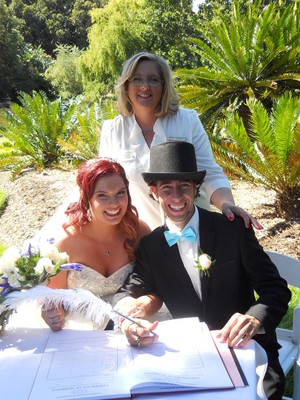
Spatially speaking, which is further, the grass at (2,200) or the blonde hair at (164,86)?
the grass at (2,200)

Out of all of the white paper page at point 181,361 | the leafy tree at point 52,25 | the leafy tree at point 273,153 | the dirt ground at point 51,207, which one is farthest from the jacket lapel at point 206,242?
the leafy tree at point 52,25

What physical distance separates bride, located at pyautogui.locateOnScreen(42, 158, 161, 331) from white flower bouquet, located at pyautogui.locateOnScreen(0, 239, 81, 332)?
0.64 m

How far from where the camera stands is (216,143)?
7.20 m

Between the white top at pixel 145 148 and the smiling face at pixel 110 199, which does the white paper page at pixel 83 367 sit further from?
the white top at pixel 145 148

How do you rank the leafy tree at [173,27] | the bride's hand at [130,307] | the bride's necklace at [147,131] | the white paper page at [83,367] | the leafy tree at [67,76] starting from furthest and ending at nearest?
the leafy tree at [67,76] → the leafy tree at [173,27] → the bride's necklace at [147,131] → the bride's hand at [130,307] → the white paper page at [83,367]

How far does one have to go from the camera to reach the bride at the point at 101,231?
8.97 ft

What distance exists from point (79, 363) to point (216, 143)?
19.0 feet

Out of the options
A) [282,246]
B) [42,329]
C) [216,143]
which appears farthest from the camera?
[216,143]

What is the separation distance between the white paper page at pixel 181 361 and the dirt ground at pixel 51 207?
13.2 feet

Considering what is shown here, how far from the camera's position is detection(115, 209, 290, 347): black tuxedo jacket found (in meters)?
2.41

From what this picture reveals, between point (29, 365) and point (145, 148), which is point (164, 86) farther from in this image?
point (29, 365)

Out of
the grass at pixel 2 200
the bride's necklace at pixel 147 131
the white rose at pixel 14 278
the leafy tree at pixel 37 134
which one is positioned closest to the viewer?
the white rose at pixel 14 278

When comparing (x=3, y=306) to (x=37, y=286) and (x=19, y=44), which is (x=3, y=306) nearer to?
(x=37, y=286)

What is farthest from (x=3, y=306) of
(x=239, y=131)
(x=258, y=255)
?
(x=239, y=131)
